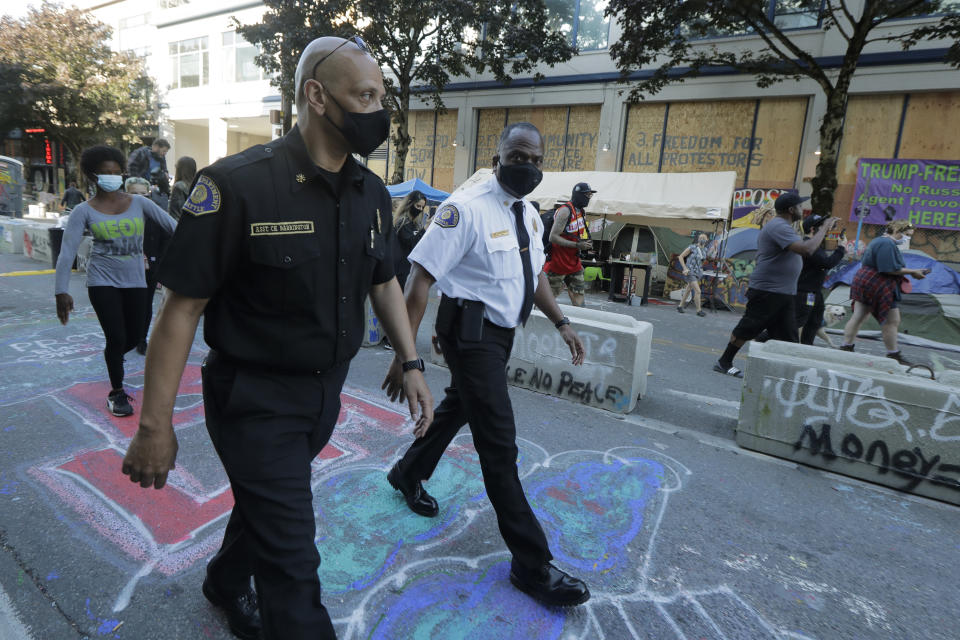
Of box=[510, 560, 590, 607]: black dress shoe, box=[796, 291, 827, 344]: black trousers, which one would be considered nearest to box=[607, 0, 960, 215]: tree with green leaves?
box=[796, 291, 827, 344]: black trousers

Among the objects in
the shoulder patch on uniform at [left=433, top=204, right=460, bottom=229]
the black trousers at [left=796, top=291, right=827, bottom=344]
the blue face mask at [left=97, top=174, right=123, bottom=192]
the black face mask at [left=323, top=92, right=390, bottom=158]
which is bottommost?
the black trousers at [left=796, top=291, right=827, bottom=344]

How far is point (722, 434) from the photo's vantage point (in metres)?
4.41

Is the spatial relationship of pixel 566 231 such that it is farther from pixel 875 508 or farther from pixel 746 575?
pixel 746 575

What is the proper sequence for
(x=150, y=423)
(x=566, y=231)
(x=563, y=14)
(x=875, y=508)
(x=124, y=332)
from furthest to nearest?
1. (x=563, y=14)
2. (x=566, y=231)
3. (x=124, y=332)
4. (x=875, y=508)
5. (x=150, y=423)

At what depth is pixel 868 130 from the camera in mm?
12938

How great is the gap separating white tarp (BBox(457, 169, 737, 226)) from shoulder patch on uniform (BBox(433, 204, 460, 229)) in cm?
1077

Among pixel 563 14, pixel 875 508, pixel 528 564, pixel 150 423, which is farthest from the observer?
pixel 563 14

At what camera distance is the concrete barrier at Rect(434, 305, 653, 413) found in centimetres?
464

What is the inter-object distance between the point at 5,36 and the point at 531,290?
114 ft

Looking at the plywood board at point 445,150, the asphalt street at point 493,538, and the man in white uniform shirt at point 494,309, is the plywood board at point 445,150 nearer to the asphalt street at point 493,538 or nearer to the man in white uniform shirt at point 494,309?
the asphalt street at point 493,538

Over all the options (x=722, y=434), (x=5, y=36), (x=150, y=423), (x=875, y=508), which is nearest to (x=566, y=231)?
(x=722, y=434)

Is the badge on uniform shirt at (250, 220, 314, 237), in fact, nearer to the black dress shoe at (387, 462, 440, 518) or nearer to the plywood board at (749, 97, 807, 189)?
the black dress shoe at (387, 462, 440, 518)

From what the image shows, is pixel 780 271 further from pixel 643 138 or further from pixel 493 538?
pixel 643 138

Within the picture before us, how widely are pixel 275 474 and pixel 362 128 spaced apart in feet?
3.34
